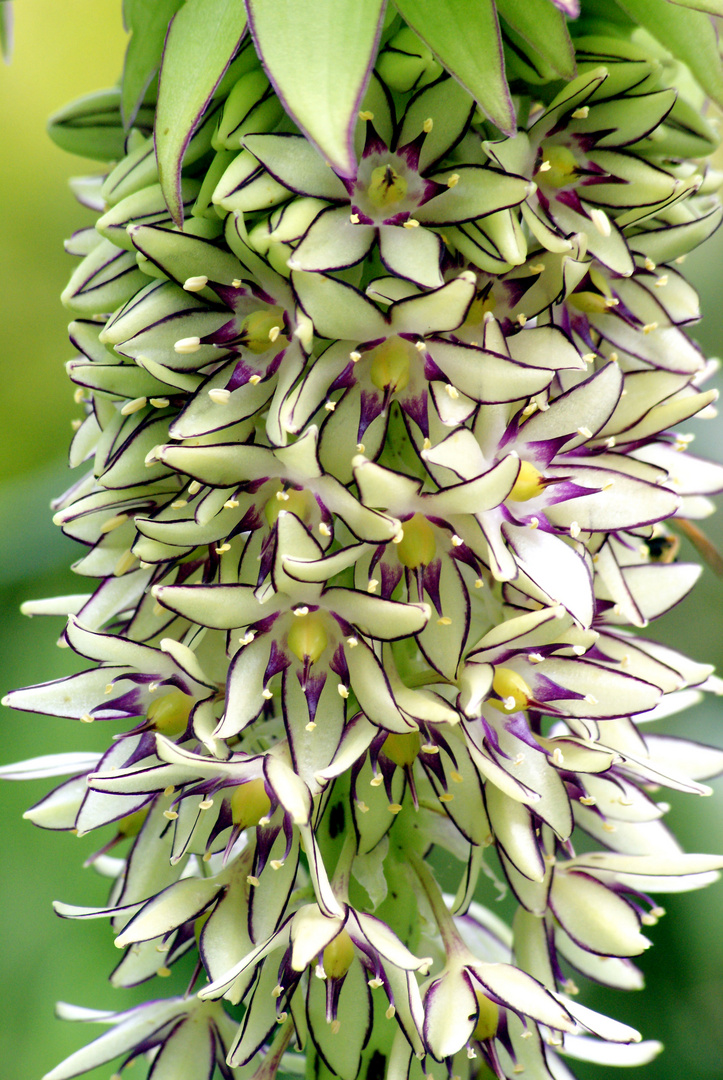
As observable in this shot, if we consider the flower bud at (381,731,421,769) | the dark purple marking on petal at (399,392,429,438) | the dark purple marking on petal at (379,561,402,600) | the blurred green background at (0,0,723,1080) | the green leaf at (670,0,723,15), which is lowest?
the blurred green background at (0,0,723,1080)

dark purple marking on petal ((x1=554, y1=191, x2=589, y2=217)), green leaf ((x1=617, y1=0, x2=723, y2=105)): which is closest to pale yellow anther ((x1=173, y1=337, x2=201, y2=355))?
dark purple marking on petal ((x1=554, y1=191, x2=589, y2=217))

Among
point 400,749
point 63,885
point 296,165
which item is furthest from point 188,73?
point 63,885

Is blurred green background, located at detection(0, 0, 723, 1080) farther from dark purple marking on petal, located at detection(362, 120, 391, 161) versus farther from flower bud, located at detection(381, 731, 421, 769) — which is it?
dark purple marking on petal, located at detection(362, 120, 391, 161)

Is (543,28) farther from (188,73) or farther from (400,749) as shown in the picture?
(400,749)

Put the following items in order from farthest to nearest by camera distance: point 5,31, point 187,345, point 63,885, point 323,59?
point 63,885 < point 5,31 < point 187,345 < point 323,59

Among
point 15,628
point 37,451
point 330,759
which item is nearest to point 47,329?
point 37,451
